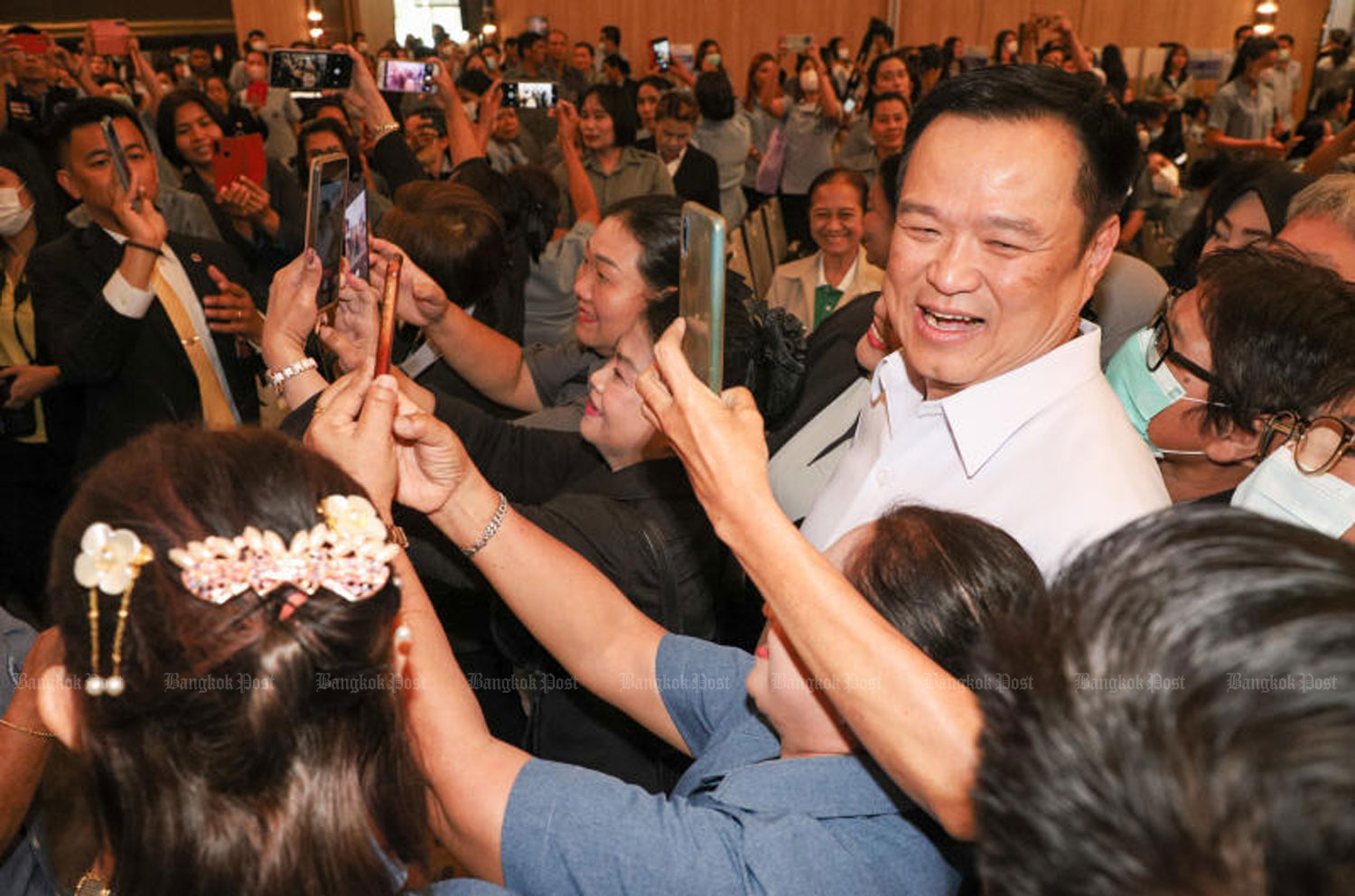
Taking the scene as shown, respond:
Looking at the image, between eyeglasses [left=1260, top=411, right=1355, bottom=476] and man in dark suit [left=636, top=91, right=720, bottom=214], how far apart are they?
409 centimetres

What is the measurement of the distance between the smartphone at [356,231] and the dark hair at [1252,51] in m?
7.62

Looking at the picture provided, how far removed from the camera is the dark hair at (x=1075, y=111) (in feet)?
4.32

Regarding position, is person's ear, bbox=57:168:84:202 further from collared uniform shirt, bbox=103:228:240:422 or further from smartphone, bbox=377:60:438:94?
smartphone, bbox=377:60:438:94

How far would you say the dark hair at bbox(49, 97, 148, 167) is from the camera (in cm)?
286

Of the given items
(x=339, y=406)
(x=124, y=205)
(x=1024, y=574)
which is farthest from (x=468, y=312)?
(x=1024, y=574)

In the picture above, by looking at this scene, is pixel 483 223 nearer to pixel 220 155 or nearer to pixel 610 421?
pixel 610 421

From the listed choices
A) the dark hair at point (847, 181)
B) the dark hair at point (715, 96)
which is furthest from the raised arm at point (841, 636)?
the dark hair at point (715, 96)

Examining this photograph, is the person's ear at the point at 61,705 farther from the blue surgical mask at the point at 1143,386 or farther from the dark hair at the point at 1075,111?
the blue surgical mask at the point at 1143,386

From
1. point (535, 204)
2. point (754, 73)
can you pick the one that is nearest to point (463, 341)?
point (535, 204)

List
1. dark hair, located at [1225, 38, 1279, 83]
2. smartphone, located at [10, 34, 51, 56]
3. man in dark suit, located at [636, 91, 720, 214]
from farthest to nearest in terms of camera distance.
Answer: dark hair, located at [1225, 38, 1279, 83] < smartphone, located at [10, 34, 51, 56] < man in dark suit, located at [636, 91, 720, 214]

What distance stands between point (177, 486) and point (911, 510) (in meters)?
0.75

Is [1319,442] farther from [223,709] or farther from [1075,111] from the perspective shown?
[223,709]

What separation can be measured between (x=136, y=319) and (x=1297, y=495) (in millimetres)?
2464

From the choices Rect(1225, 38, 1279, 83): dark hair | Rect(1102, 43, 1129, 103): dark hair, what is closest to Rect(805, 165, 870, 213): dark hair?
Rect(1102, 43, 1129, 103): dark hair
